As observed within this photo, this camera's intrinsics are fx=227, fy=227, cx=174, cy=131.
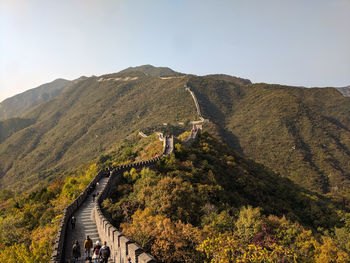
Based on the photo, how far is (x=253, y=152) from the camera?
73375mm

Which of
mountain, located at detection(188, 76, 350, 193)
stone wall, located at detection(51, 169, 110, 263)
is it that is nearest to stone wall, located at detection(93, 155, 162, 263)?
stone wall, located at detection(51, 169, 110, 263)

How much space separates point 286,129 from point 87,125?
278 feet

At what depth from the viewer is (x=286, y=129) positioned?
81.9 metres

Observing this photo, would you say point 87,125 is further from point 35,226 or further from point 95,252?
point 95,252

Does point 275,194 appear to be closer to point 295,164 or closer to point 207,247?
point 207,247

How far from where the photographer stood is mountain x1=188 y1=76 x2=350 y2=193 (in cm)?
6412

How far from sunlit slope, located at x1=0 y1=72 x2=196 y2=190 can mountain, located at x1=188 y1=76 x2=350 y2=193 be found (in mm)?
15838

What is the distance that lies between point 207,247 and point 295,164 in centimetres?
6582

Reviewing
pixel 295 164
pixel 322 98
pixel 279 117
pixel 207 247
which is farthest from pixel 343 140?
pixel 207 247

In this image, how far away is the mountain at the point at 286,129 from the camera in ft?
210

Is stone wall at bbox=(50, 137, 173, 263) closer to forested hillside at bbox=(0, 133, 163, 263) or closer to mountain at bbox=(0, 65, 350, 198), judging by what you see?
forested hillside at bbox=(0, 133, 163, 263)

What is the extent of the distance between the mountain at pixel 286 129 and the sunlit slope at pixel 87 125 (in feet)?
52.0

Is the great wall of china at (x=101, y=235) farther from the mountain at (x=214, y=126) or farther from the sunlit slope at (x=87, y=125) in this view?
the sunlit slope at (x=87, y=125)

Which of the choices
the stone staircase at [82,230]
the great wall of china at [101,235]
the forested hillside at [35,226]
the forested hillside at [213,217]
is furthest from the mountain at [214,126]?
the stone staircase at [82,230]
